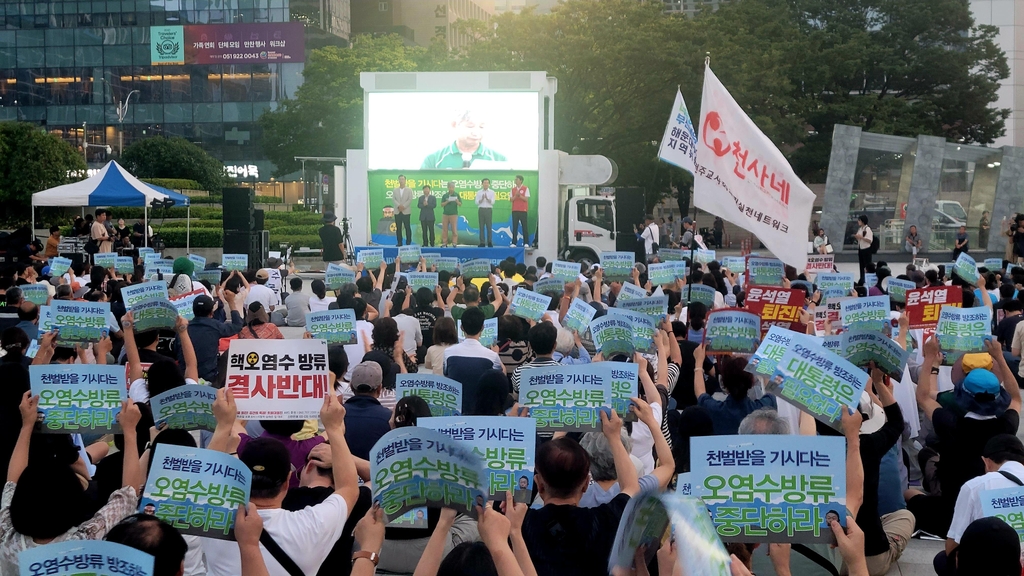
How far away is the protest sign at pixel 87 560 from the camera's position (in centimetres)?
290

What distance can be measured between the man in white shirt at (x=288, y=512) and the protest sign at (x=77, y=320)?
4418 mm

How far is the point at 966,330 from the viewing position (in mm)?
8305

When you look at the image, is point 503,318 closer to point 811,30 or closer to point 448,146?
point 448,146

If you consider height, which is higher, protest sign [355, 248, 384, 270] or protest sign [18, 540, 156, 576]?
protest sign [18, 540, 156, 576]

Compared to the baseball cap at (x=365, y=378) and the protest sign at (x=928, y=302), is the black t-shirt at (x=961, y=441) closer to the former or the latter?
the protest sign at (x=928, y=302)

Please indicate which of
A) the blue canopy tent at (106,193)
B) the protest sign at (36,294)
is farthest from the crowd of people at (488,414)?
the blue canopy tent at (106,193)

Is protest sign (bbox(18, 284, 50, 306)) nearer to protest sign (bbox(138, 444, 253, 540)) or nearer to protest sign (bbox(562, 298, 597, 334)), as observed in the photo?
protest sign (bbox(562, 298, 597, 334))

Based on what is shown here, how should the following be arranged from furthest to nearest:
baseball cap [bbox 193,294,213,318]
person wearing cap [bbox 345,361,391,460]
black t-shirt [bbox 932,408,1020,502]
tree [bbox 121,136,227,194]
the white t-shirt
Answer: tree [bbox 121,136,227,194]
baseball cap [bbox 193,294,213,318]
black t-shirt [bbox 932,408,1020,502]
person wearing cap [bbox 345,361,391,460]
the white t-shirt

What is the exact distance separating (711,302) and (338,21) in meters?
75.4

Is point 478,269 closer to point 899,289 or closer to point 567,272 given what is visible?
point 567,272

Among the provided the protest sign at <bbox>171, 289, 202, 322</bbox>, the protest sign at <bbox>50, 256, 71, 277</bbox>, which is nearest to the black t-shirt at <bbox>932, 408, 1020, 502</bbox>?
the protest sign at <bbox>171, 289, 202, 322</bbox>

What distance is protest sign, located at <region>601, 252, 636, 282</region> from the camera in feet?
49.4

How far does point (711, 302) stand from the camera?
40.4ft

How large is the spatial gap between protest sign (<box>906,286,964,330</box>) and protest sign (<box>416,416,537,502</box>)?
620cm
